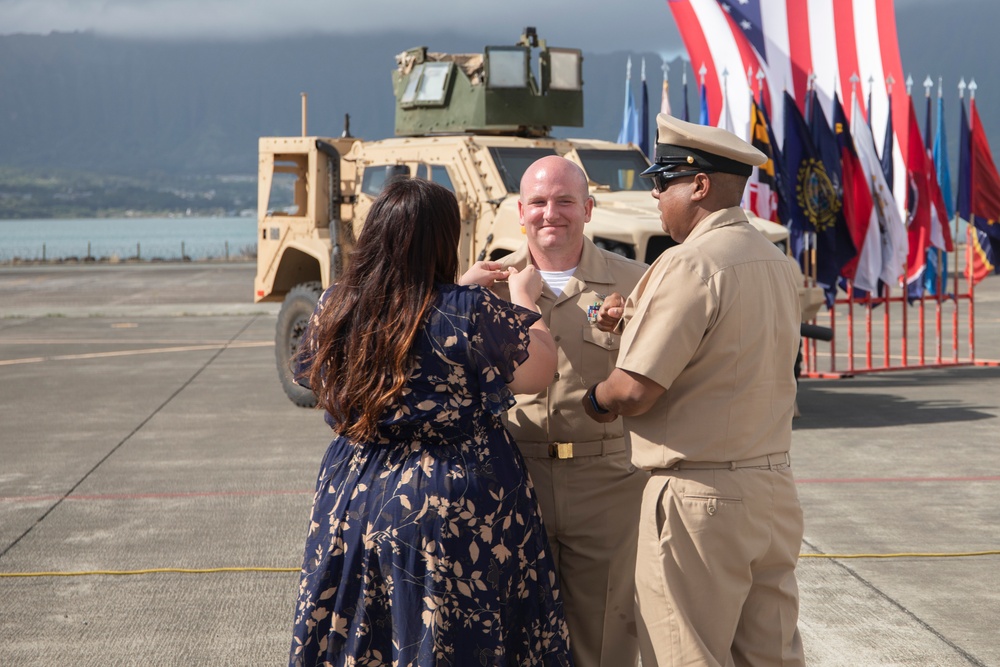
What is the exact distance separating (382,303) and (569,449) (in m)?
0.80

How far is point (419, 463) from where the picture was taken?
300cm

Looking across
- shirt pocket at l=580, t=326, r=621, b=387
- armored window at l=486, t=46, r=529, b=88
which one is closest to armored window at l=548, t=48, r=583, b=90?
armored window at l=486, t=46, r=529, b=88

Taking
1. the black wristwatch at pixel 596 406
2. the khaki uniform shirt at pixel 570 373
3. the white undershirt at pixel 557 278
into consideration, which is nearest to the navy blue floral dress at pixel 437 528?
the black wristwatch at pixel 596 406

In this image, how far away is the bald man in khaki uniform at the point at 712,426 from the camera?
2.94 metres

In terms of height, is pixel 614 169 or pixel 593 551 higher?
pixel 614 169

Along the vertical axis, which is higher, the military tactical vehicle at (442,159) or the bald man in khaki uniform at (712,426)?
the military tactical vehicle at (442,159)

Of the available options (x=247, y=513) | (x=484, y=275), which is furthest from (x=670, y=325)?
(x=247, y=513)

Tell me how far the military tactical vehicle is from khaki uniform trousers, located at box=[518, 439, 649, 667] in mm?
6217

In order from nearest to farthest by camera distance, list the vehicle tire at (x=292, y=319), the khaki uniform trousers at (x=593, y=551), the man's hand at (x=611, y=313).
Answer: the man's hand at (x=611, y=313) < the khaki uniform trousers at (x=593, y=551) < the vehicle tire at (x=292, y=319)

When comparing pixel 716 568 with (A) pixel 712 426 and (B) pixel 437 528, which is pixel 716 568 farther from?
(B) pixel 437 528

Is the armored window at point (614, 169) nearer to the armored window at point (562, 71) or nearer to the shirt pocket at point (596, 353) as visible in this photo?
the armored window at point (562, 71)

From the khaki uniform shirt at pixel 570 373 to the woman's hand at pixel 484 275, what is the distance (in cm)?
19

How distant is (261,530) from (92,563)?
90 cm

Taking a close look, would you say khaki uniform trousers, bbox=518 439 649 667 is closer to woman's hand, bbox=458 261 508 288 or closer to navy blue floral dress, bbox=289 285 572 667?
navy blue floral dress, bbox=289 285 572 667
